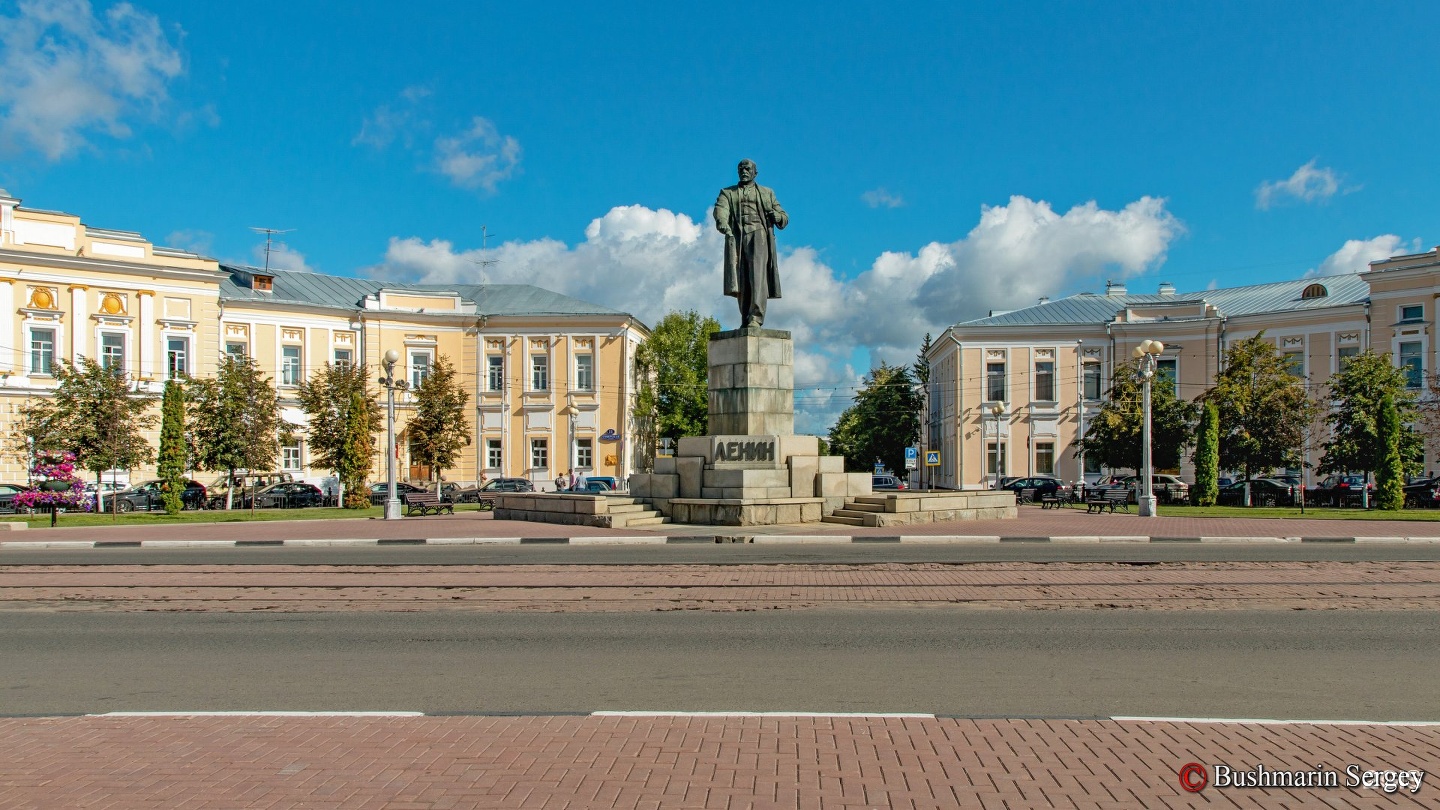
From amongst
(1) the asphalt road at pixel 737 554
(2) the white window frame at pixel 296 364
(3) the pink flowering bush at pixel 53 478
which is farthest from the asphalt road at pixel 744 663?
(2) the white window frame at pixel 296 364

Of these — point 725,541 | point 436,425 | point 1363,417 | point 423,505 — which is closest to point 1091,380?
point 1363,417

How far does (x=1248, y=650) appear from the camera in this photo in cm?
778

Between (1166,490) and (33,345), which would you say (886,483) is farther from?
(33,345)

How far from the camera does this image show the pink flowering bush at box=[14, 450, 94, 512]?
30.7m

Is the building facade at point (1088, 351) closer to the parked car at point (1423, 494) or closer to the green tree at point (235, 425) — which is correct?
the parked car at point (1423, 494)

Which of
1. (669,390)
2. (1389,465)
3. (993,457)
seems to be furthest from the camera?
(669,390)

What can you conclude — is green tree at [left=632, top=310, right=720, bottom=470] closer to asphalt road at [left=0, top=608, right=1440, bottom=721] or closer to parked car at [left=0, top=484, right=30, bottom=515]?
parked car at [left=0, top=484, right=30, bottom=515]

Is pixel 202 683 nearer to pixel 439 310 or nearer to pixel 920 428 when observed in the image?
pixel 439 310

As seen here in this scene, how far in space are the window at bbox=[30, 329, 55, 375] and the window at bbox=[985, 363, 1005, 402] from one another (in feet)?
156

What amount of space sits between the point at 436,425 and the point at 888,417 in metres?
40.8

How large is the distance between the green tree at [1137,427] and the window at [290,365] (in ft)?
135

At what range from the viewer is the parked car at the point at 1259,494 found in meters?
37.1

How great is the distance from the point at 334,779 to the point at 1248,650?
6.98 meters

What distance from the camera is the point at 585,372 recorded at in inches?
2138
